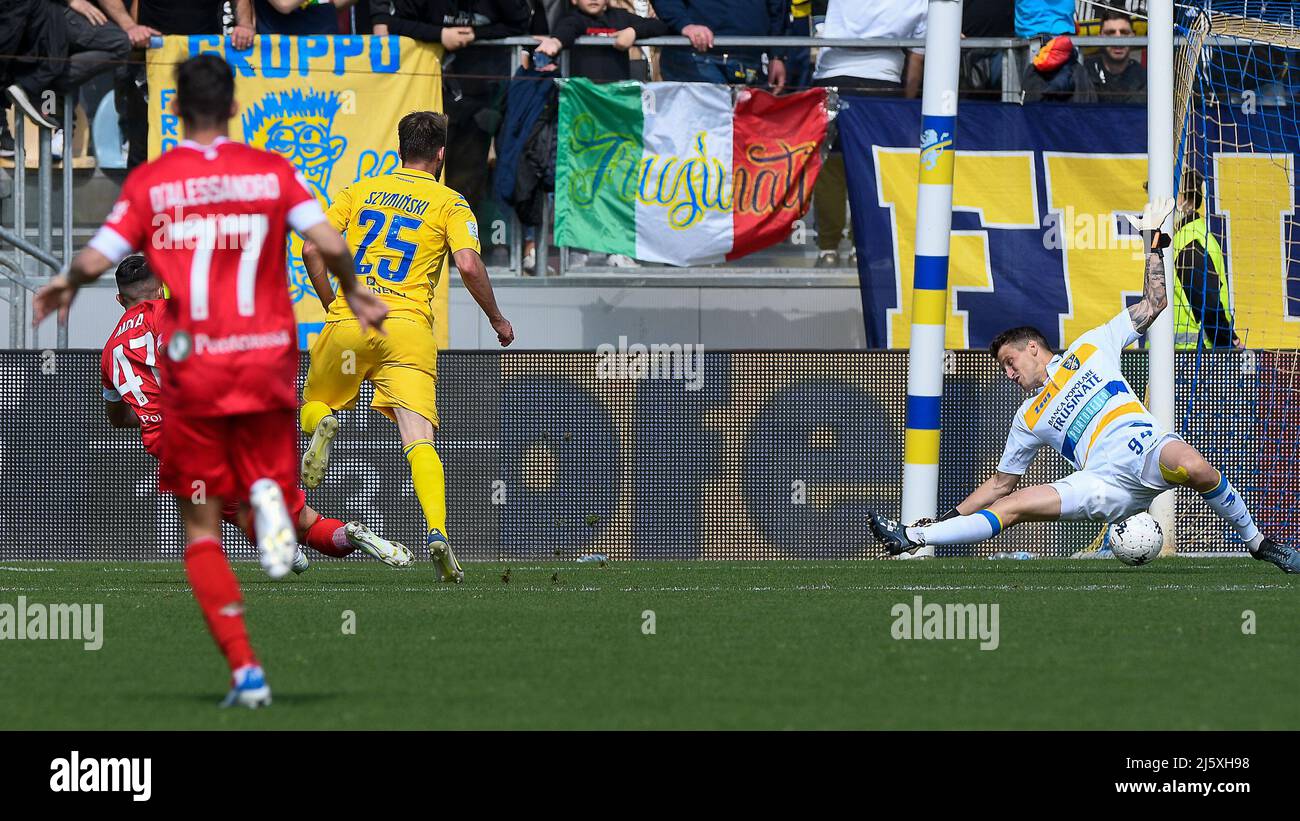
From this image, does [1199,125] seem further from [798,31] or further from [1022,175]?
[798,31]

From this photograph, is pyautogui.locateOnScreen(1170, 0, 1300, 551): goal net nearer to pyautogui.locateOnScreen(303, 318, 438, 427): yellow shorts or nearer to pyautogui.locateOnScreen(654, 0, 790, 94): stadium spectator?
pyautogui.locateOnScreen(654, 0, 790, 94): stadium spectator

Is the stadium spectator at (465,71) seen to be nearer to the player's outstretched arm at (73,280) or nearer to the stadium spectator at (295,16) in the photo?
the stadium spectator at (295,16)

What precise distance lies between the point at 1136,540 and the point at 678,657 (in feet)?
15.7

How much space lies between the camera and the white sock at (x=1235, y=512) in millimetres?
10562

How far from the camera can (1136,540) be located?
1060 cm

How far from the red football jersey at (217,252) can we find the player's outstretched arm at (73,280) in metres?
0.11

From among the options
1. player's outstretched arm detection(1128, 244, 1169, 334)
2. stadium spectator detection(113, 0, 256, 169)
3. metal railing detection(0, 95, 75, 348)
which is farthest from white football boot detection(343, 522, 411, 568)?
stadium spectator detection(113, 0, 256, 169)

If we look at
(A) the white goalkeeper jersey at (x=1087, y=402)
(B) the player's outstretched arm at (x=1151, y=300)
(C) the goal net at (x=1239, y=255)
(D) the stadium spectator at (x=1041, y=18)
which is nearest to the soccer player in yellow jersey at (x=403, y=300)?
(A) the white goalkeeper jersey at (x=1087, y=402)

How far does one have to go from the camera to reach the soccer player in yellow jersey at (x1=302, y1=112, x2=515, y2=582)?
9734mm

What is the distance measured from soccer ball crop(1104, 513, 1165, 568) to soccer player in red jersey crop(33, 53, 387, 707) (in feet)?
19.9

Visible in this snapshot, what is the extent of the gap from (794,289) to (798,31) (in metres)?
2.06

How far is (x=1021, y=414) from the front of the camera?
10.9 m

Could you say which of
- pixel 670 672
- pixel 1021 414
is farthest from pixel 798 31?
pixel 670 672
